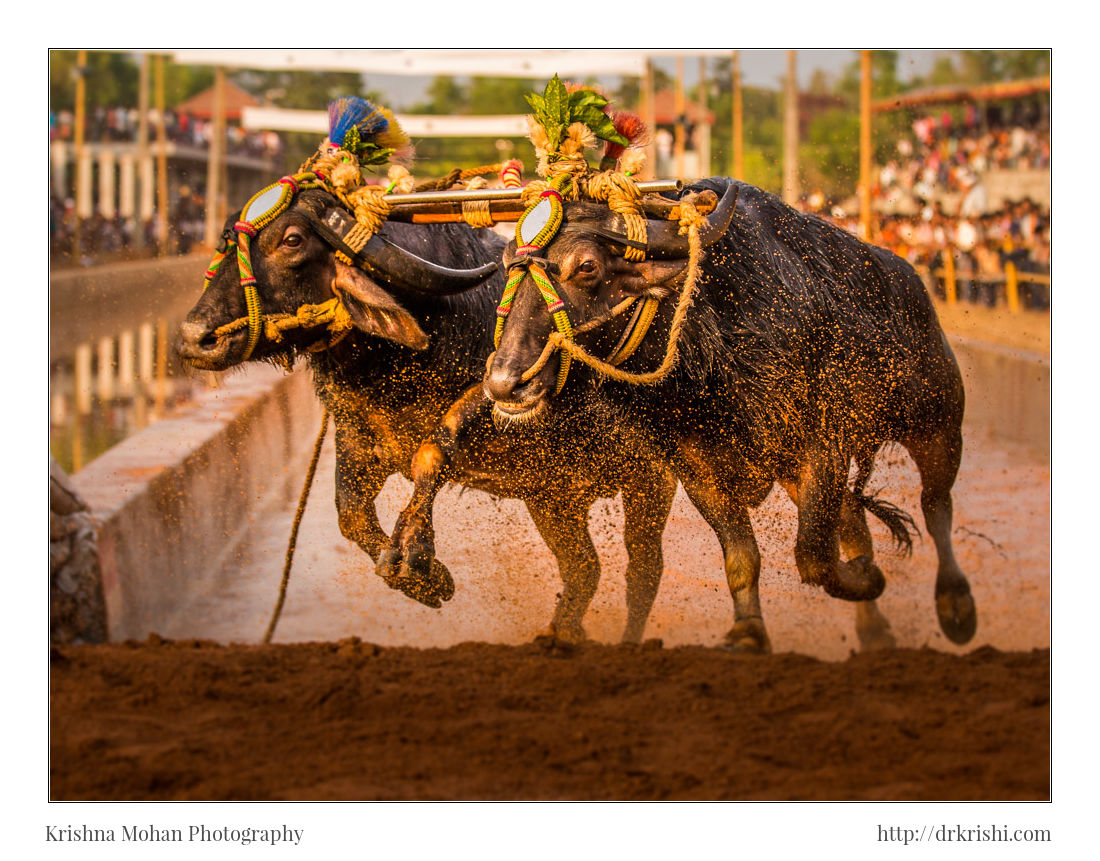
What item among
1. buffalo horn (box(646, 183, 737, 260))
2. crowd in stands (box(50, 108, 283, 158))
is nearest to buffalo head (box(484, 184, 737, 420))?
buffalo horn (box(646, 183, 737, 260))

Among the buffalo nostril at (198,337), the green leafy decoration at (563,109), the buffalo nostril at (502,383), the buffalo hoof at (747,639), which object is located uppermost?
the green leafy decoration at (563,109)

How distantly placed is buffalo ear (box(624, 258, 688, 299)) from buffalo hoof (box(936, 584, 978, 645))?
238 cm

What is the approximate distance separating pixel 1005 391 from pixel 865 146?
2424 millimetres

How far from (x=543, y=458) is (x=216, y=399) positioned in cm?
611

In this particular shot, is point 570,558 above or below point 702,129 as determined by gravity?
below

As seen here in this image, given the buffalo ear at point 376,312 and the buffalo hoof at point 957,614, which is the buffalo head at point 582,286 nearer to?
the buffalo ear at point 376,312

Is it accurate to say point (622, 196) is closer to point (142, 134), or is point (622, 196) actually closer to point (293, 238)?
point (293, 238)

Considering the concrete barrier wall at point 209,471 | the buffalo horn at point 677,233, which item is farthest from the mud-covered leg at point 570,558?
the concrete barrier wall at point 209,471

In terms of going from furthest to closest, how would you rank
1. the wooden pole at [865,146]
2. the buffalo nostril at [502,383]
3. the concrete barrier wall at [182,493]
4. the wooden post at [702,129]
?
the wooden post at [702,129] < the wooden pole at [865,146] < the concrete barrier wall at [182,493] < the buffalo nostril at [502,383]

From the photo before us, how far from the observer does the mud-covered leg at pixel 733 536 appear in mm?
5406

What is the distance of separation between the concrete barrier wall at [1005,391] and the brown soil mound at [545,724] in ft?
18.1

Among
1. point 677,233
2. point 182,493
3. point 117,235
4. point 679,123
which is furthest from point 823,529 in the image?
point 117,235

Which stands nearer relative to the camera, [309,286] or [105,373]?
[309,286]

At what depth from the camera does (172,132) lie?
2509 centimetres
